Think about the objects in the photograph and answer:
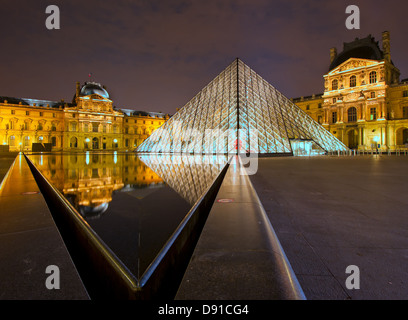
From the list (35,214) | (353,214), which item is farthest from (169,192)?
(353,214)

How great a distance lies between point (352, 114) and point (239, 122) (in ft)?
99.8

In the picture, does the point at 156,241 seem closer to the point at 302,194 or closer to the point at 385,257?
the point at 385,257

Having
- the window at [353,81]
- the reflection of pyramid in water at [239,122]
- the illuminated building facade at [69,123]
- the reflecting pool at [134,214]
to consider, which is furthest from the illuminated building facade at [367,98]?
the illuminated building facade at [69,123]

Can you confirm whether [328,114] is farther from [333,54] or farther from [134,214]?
[134,214]

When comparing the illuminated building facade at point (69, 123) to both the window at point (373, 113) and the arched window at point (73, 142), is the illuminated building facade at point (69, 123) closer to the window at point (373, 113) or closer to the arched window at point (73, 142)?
the arched window at point (73, 142)

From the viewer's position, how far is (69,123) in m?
47.0

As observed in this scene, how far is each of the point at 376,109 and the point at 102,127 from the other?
51117 millimetres

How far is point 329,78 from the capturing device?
131 ft

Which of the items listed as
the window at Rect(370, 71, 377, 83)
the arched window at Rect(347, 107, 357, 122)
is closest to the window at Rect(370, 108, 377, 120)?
the arched window at Rect(347, 107, 357, 122)

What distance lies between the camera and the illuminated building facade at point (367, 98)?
1350 inches

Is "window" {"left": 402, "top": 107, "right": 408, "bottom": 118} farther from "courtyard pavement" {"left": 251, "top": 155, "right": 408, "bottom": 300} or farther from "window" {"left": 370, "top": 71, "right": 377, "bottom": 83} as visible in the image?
"courtyard pavement" {"left": 251, "top": 155, "right": 408, "bottom": 300}

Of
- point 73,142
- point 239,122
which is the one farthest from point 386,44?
point 73,142

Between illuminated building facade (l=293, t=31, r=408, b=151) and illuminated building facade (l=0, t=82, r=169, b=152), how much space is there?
43.3m

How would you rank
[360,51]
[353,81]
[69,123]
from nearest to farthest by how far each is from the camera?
[353,81], [360,51], [69,123]
